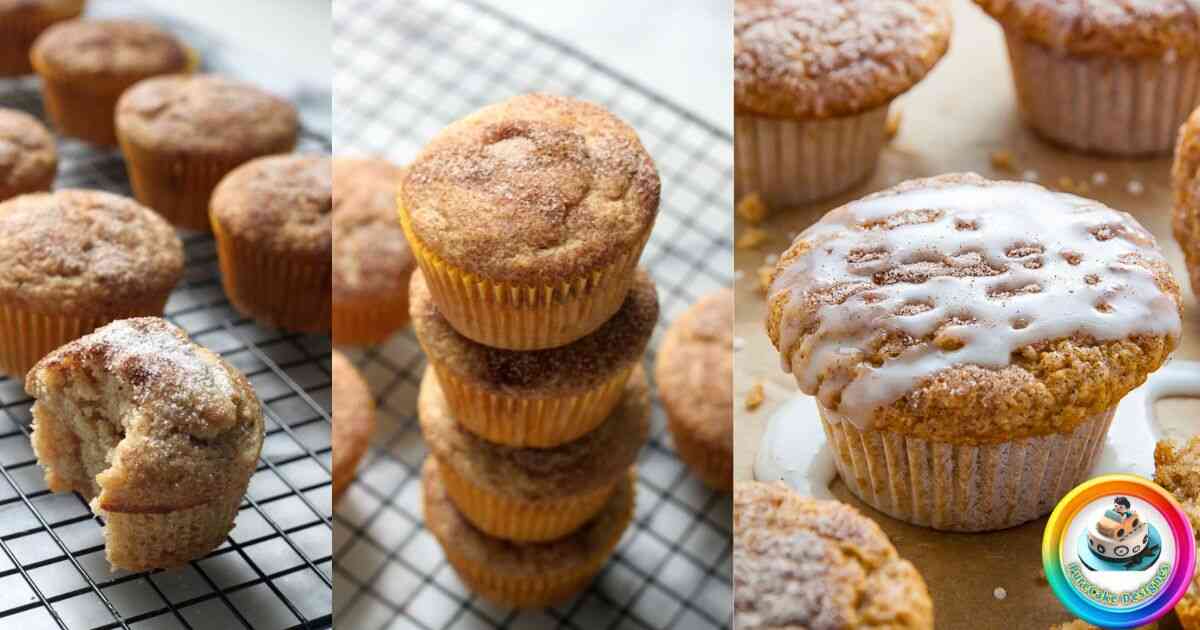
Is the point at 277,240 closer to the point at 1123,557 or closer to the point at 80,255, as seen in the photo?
the point at 80,255

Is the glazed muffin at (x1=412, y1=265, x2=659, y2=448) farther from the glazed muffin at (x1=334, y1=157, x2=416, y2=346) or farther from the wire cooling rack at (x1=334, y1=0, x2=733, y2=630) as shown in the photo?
the glazed muffin at (x1=334, y1=157, x2=416, y2=346)

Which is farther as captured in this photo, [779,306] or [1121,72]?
[1121,72]

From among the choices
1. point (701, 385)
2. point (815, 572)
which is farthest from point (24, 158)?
point (815, 572)

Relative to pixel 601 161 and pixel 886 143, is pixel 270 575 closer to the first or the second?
pixel 601 161

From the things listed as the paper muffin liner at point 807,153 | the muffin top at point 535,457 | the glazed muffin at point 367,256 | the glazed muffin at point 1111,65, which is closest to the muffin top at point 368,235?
the glazed muffin at point 367,256

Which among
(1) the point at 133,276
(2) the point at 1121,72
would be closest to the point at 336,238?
(1) the point at 133,276

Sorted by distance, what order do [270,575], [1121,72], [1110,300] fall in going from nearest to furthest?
[1110,300]
[270,575]
[1121,72]
